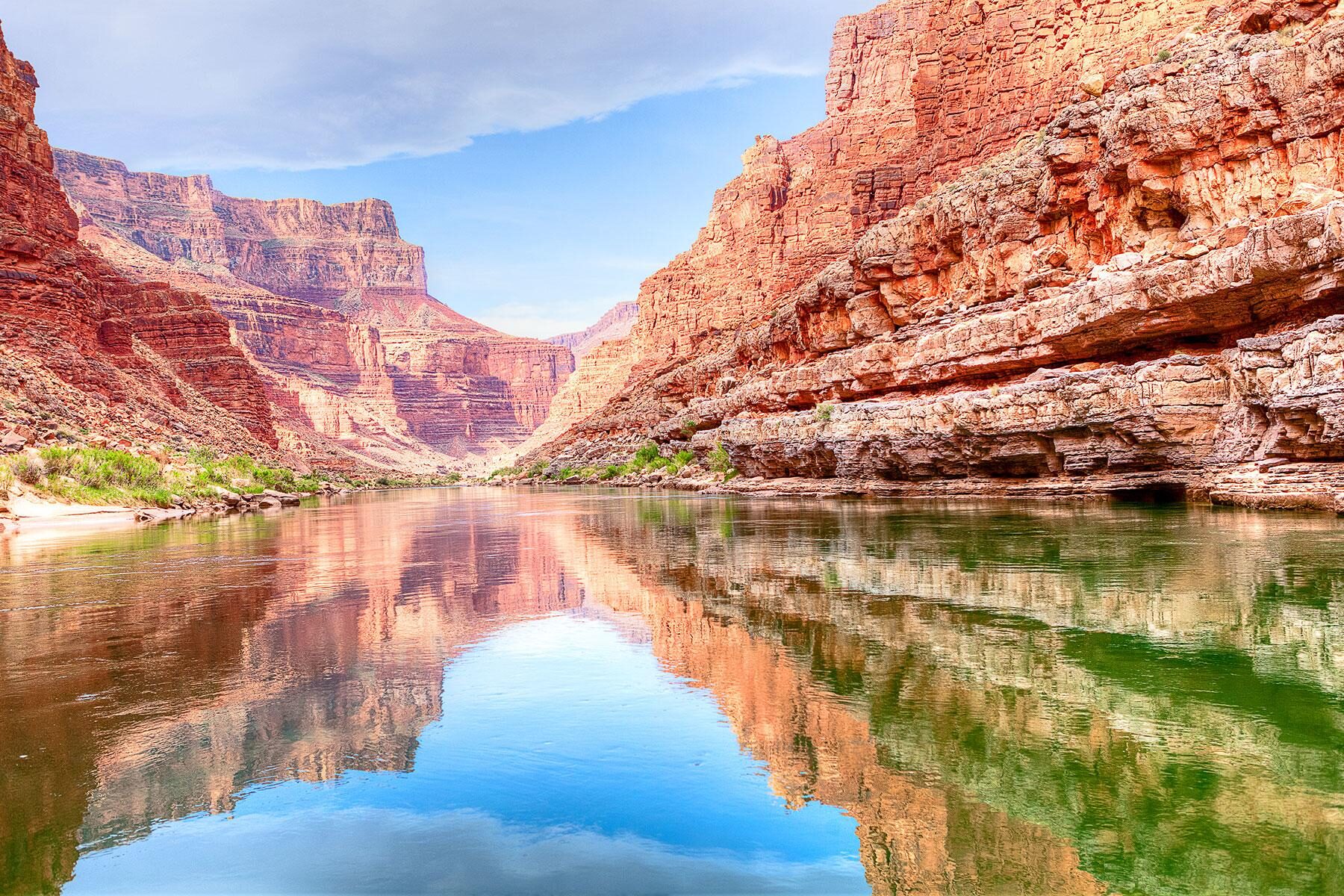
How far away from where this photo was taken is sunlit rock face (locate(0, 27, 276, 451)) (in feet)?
179

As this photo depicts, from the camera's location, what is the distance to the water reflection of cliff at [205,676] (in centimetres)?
458

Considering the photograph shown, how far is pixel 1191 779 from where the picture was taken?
14.5ft

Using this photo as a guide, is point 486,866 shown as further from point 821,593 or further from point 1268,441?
point 1268,441

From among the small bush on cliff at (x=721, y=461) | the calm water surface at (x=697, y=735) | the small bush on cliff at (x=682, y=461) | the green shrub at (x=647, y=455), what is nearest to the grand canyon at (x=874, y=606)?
the calm water surface at (x=697, y=735)

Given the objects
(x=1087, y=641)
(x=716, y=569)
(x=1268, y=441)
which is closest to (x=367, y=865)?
(x=1087, y=641)

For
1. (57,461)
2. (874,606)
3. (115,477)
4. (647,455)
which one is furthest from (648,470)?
(874,606)

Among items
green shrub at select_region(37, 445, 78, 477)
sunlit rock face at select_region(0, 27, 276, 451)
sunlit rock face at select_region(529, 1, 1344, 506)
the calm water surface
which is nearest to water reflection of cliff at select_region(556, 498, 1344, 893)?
the calm water surface

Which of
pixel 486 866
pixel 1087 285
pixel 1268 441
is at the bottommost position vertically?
pixel 486 866

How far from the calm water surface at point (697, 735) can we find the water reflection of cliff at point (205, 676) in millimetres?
34

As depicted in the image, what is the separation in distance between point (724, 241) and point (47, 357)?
75.3 metres

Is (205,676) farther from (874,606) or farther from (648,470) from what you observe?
(648,470)

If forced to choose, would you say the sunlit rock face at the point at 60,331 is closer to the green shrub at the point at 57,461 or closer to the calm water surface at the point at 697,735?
the green shrub at the point at 57,461

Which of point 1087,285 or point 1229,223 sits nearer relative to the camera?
point 1229,223

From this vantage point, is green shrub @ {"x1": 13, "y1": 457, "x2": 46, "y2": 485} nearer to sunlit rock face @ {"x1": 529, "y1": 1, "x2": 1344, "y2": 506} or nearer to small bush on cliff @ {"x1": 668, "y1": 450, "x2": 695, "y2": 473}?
sunlit rock face @ {"x1": 529, "y1": 1, "x2": 1344, "y2": 506}
